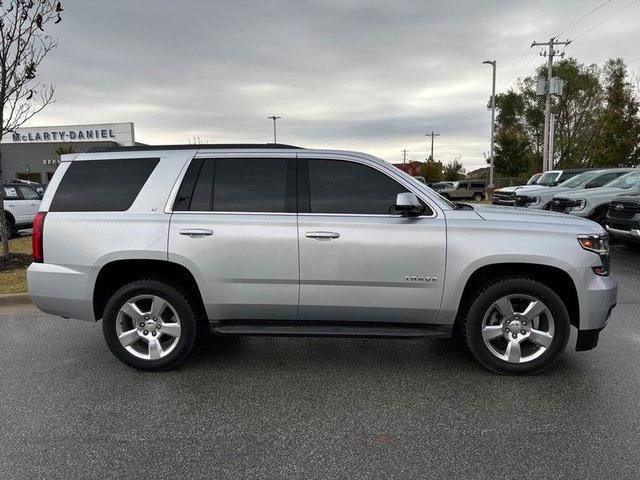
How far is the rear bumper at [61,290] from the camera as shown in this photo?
156 inches

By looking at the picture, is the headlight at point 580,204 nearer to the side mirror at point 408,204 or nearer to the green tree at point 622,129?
the side mirror at point 408,204

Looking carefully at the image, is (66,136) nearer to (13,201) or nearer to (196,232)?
(13,201)

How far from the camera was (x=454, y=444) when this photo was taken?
9.45 feet

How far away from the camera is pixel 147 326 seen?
3.99 m

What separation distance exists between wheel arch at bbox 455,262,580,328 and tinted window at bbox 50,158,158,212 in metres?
2.91

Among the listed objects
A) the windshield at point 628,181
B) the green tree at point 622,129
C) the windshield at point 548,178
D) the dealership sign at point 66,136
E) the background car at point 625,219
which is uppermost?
the dealership sign at point 66,136

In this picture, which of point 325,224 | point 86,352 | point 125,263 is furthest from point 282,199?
point 86,352

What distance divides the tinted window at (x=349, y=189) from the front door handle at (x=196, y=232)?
0.87 metres

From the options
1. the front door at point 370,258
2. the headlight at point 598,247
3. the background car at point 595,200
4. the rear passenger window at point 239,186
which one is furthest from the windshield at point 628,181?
the rear passenger window at point 239,186

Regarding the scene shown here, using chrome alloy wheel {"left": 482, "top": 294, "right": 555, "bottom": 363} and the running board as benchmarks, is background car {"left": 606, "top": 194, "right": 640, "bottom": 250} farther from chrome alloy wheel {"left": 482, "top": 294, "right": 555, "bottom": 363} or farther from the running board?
the running board

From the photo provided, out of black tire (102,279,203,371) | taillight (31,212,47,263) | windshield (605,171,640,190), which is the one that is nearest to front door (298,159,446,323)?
Result: black tire (102,279,203,371)

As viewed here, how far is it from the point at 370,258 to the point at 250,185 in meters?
1.20

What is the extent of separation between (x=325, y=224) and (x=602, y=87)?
174 feet

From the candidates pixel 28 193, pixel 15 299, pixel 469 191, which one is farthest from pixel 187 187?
pixel 469 191
